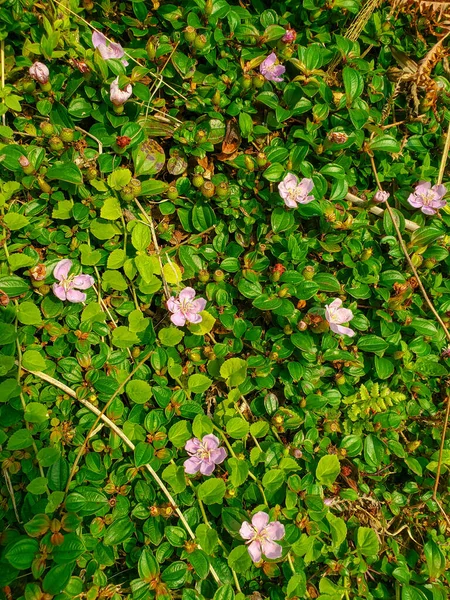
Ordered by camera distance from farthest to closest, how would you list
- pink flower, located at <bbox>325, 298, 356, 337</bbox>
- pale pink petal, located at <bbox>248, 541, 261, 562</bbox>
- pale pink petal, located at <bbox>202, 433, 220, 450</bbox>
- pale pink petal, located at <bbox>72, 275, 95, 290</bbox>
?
pink flower, located at <bbox>325, 298, 356, 337</bbox>
pale pink petal, located at <bbox>72, 275, 95, 290</bbox>
pale pink petal, located at <bbox>202, 433, 220, 450</bbox>
pale pink petal, located at <bbox>248, 541, 261, 562</bbox>

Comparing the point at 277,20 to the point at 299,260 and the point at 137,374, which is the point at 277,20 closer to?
the point at 299,260

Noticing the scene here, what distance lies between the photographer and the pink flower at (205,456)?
1990 mm

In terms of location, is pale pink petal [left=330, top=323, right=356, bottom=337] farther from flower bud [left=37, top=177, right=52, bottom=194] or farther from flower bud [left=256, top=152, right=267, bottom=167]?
flower bud [left=37, top=177, right=52, bottom=194]

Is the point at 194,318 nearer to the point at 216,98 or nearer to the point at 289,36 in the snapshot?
the point at 216,98

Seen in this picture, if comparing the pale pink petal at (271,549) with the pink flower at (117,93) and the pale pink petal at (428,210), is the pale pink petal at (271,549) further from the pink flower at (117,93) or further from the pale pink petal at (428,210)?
the pink flower at (117,93)

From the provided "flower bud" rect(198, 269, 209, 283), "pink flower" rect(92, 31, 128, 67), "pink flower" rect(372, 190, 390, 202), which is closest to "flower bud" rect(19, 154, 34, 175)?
"pink flower" rect(92, 31, 128, 67)

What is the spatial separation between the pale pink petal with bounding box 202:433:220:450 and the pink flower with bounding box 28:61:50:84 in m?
1.67

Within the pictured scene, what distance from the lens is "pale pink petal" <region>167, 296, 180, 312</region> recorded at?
213 centimetres

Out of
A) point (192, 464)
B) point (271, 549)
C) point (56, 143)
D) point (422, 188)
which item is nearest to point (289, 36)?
point (422, 188)

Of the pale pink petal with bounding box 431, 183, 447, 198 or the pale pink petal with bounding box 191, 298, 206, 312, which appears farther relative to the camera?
the pale pink petal with bounding box 431, 183, 447, 198

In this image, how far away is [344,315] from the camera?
2264mm

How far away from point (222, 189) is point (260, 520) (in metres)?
1.40

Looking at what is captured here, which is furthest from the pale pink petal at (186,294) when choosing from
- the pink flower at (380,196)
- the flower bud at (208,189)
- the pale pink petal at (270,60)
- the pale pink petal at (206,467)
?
the pale pink petal at (270,60)

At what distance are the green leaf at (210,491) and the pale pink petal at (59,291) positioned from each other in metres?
0.95
